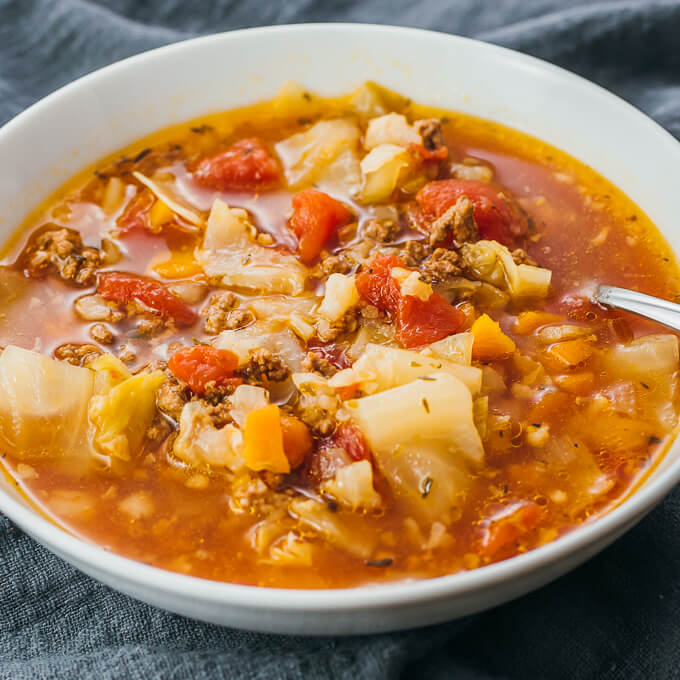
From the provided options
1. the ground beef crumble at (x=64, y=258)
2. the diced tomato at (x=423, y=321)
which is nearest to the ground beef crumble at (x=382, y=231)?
the diced tomato at (x=423, y=321)

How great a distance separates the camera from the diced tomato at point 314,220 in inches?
176

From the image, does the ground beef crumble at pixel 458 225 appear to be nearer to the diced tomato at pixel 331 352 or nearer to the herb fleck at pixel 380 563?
the diced tomato at pixel 331 352

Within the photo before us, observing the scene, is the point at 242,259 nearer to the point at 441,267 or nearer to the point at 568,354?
the point at 441,267

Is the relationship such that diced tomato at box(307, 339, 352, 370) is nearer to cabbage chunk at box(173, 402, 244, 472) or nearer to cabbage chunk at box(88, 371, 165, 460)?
cabbage chunk at box(173, 402, 244, 472)

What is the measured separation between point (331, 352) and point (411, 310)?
1.30 feet

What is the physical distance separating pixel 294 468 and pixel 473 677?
1010mm

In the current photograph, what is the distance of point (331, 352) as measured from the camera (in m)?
3.97

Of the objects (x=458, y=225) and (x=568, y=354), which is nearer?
(x=568, y=354)

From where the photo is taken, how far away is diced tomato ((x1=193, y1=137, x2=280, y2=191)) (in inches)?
193

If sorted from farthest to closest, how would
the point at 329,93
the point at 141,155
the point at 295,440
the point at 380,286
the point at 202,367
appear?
the point at 329,93, the point at 141,155, the point at 380,286, the point at 202,367, the point at 295,440

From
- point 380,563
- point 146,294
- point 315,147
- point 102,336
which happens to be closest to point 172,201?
point 146,294

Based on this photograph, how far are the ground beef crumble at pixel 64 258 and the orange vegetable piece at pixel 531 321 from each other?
6.72 feet

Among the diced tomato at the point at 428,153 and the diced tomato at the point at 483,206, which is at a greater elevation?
the diced tomato at the point at 428,153

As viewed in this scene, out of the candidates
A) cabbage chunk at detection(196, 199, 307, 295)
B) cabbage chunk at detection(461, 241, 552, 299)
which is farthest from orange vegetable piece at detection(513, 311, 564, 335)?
cabbage chunk at detection(196, 199, 307, 295)
